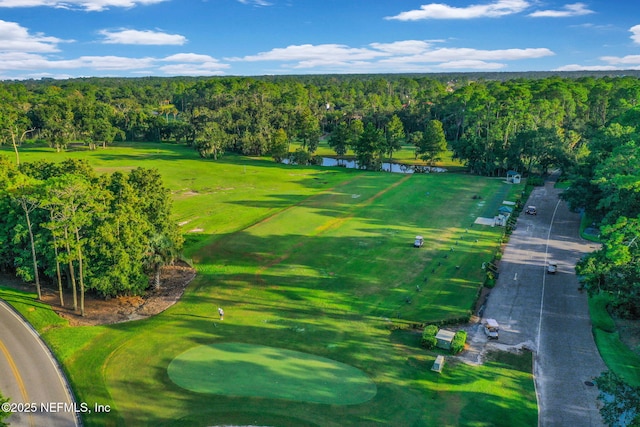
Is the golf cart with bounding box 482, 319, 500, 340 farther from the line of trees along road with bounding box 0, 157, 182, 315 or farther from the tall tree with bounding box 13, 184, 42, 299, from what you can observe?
the tall tree with bounding box 13, 184, 42, 299

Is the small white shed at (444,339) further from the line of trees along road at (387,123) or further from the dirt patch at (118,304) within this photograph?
the line of trees along road at (387,123)

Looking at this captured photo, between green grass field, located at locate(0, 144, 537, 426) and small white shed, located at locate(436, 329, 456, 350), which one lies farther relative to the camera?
small white shed, located at locate(436, 329, 456, 350)

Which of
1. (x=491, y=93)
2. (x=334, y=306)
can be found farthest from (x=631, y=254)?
(x=491, y=93)

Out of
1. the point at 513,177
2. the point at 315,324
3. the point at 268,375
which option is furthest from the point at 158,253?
the point at 513,177

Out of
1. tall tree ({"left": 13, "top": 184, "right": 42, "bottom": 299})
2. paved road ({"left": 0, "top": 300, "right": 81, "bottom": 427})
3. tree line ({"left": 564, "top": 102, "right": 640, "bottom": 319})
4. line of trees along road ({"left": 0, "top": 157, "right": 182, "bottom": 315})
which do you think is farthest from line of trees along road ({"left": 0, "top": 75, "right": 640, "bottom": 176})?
paved road ({"left": 0, "top": 300, "right": 81, "bottom": 427})

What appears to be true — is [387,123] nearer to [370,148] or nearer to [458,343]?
[370,148]

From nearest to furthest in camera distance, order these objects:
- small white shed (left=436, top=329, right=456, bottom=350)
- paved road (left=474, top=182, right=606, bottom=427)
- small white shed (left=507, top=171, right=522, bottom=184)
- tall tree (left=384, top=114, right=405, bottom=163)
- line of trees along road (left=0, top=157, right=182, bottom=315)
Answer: paved road (left=474, top=182, right=606, bottom=427), small white shed (left=436, top=329, right=456, bottom=350), line of trees along road (left=0, top=157, right=182, bottom=315), small white shed (left=507, top=171, right=522, bottom=184), tall tree (left=384, top=114, right=405, bottom=163)
